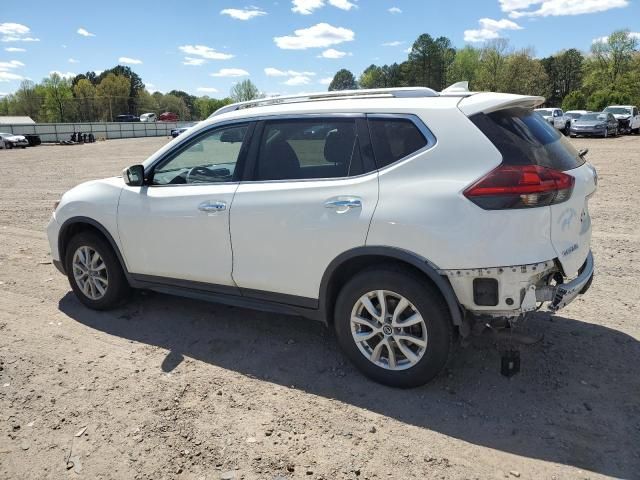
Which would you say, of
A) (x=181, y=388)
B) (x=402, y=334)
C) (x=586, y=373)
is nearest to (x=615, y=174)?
(x=586, y=373)

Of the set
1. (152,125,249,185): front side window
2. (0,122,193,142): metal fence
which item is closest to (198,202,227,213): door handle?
(152,125,249,185): front side window

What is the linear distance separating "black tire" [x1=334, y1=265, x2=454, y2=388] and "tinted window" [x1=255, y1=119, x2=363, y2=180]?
0.74 metres

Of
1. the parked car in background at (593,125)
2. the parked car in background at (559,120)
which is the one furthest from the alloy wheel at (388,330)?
the parked car in background at (559,120)

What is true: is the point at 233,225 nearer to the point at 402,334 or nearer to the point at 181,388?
the point at 181,388

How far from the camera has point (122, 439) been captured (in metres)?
3.04

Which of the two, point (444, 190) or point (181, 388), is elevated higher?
point (444, 190)

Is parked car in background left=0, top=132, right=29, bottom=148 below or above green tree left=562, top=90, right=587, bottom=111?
below

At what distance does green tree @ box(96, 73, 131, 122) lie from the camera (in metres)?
103

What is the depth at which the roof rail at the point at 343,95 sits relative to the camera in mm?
3555

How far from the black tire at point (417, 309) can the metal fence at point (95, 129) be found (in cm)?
5471

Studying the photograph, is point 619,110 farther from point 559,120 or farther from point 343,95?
point 343,95

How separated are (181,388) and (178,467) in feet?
2.68

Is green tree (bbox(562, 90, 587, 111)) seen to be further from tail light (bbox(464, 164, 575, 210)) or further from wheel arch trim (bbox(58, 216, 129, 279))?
wheel arch trim (bbox(58, 216, 129, 279))

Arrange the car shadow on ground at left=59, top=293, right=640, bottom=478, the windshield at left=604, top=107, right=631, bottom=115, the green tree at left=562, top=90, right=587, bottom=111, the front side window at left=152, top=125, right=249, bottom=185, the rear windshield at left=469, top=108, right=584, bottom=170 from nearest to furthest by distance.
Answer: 1. the car shadow on ground at left=59, top=293, right=640, bottom=478
2. the rear windshield at left=469, top=108, right=584, bottom=170
3. the front side window at left=152, top=125, right=249, bottom=185
4. the windshield at left=604, top=107, right=631, bottom=115
5. the green tree at left=562, top=90, right=587, bottom=111
